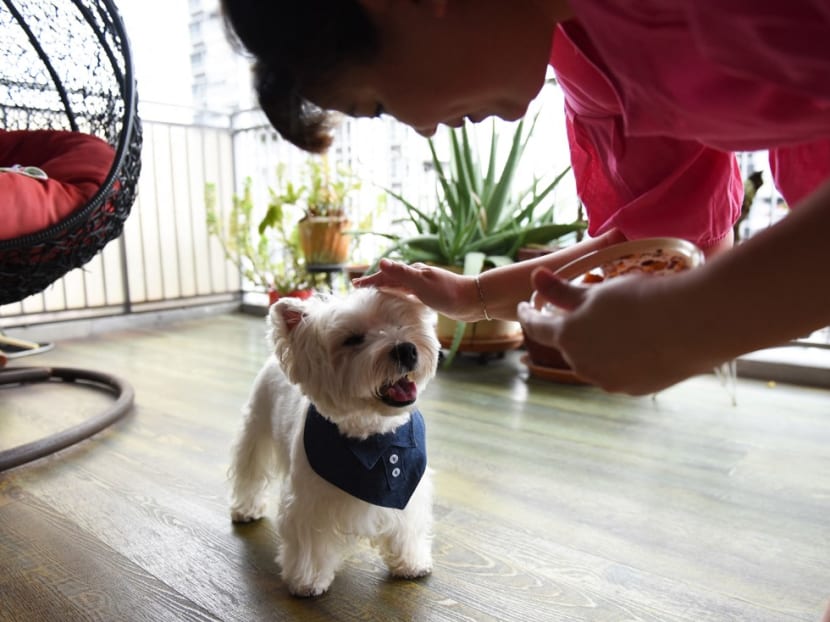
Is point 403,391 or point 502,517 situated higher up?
point 403,391

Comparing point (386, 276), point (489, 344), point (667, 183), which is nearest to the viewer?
point (667, 183)

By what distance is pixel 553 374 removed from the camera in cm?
255

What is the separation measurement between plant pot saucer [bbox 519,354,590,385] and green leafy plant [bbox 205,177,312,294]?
164 centimetres

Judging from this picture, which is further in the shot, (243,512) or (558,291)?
(243,512)

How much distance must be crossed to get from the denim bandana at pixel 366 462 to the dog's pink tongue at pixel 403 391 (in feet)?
0.36

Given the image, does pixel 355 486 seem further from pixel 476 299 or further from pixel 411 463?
pixel 476 299

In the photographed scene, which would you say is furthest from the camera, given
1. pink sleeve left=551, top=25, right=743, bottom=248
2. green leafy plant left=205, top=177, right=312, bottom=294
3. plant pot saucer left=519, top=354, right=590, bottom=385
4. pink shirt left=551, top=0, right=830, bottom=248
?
green leafy plant left=205, top=177, right=312, bottom=294

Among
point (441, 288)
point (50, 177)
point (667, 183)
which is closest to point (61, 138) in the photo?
point (50, 177)

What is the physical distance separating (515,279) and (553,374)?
5.29ft

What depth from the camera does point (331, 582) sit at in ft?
3.96

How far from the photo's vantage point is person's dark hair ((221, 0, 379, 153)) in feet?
1.86

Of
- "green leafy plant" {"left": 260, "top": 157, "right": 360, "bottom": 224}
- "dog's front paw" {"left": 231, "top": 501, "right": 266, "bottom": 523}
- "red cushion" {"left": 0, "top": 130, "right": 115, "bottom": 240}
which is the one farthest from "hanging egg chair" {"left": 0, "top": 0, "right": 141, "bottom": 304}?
"green leafy plant" {"left": 260, "top": 157, "right": 360, "bottom": 224}

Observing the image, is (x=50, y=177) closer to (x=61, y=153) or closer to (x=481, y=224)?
(x=61, y=153)

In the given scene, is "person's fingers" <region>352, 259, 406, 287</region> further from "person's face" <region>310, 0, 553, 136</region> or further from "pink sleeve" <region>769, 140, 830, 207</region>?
"pink sleeve" <region>769, 140, 830, 207</region>
